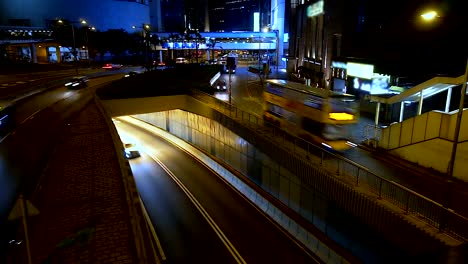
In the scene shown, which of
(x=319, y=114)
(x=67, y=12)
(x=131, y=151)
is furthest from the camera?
(x=67, y=12)

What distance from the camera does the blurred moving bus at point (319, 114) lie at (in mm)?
20203

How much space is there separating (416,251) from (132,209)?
9.37 meters

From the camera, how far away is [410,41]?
28.7 m

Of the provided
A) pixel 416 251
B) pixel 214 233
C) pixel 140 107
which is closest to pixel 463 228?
pixel 416 251

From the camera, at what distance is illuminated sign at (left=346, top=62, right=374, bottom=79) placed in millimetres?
31156

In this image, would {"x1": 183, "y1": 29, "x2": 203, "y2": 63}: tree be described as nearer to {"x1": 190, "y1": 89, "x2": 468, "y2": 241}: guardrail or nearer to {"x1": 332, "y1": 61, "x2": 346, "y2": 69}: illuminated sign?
{"x1": 332, "y1": 61, "x2": 346, "y2": 69}: illuminated sign

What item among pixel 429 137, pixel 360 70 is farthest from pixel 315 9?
pixel 429 137

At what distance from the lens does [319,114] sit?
68.2 ft

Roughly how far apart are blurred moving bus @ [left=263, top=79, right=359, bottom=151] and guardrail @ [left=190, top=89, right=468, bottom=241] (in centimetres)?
168

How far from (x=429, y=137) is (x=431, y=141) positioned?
0.85 feet

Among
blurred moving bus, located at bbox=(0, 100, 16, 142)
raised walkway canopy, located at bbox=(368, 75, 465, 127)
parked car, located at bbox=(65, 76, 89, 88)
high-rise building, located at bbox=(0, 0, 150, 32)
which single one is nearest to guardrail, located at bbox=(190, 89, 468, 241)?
raised walkway canopy, located at bbox=(368, 75, 465, 127)

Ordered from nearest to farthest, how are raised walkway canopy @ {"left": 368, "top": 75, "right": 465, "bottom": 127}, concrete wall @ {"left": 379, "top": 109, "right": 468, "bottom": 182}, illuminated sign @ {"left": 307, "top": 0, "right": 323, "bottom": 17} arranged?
1. concrete wall @ {"left": 379, "top": 109, "right": 468, "bottom": 182}
2. raised walkway canopy @ {"left": 368, "top": 75, "right": 465, "bottom": 127}
3. illuminated sign @ {"left": 307, "top": 0, "right": 323, "bottom": 17}

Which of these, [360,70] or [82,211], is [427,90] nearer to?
[360,70]

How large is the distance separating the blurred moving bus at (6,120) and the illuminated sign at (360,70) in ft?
95.9
